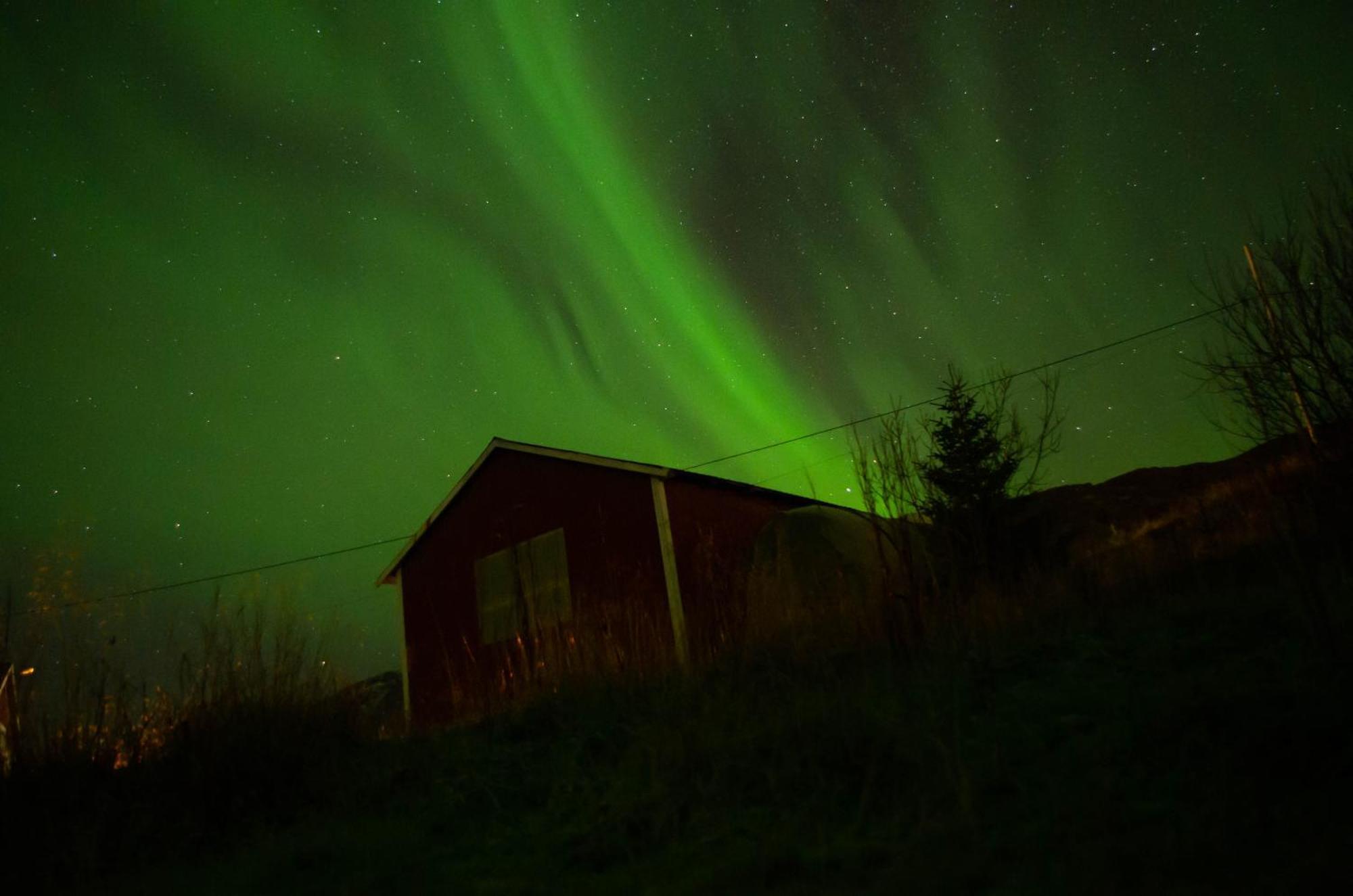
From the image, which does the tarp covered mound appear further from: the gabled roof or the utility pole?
the utility pole

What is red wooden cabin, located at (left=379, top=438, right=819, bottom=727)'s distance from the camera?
14.1 metres

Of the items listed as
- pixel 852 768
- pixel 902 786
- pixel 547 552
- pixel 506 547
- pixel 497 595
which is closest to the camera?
pixel 902 786

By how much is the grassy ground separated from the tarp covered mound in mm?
548

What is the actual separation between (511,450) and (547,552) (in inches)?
93.1

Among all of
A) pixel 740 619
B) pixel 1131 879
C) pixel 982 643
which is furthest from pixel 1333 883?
pixel 740 619

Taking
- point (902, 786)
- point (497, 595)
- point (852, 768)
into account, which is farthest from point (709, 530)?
point (902, 786)

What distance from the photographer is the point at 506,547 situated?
1645 cm

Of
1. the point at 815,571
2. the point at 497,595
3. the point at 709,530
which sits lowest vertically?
the point at 815,571

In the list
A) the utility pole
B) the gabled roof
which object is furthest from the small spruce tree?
the utility pole

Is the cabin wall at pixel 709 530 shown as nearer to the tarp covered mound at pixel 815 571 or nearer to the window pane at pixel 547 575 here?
the tarp covered mound at pixel 815 571

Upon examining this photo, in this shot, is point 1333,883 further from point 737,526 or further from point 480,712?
point 737,526

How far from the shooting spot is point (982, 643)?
16.5 feet

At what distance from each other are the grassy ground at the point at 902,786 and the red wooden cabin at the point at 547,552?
6.74 m

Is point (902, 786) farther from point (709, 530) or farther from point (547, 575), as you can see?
point (547, 575)
